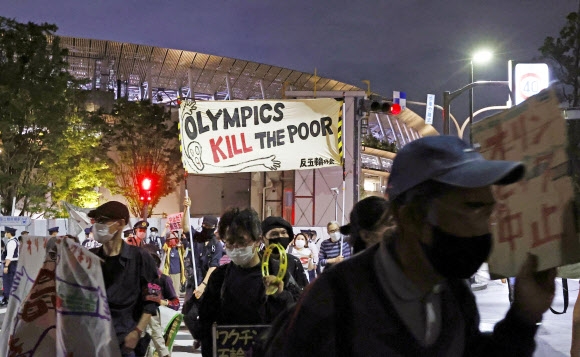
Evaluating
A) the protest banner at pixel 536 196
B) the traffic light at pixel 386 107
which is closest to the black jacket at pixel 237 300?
the protest banner at pixel 536 196

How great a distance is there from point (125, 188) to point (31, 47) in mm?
14816

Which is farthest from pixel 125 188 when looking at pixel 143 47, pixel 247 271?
pixel 247 271

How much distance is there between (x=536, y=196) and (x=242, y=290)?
9.24ft

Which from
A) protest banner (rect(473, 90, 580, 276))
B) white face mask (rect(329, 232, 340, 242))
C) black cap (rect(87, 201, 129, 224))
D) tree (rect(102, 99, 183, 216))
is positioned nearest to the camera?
protest banner (rect(473, 90, 580, 276))

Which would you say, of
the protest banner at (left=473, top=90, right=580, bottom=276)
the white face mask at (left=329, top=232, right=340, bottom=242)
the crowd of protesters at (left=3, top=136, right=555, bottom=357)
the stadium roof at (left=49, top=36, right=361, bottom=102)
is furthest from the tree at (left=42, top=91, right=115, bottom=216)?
the crowd of protesters at (left=3, top=136, right=555, bottom=357)

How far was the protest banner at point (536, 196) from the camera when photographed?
6.13ft

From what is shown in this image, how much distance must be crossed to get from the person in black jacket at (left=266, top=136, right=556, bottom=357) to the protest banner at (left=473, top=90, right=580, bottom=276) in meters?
0.39

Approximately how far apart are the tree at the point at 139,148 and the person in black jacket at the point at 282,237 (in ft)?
113

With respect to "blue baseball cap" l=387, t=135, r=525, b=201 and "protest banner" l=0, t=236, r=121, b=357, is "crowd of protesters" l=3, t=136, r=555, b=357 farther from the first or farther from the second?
"protest banner" l=0, t=236, r=121, b=357

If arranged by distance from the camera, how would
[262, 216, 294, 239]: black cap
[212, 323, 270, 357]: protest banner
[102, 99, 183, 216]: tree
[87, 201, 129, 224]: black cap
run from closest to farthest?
[212, 323, 270, 357]: protest banner, [87, 201, 129, 224]: black cap, [262, 216, 294, 239]: black cap, [102, 99, 183, 216]: tree

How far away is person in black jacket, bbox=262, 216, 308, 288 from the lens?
5156mm

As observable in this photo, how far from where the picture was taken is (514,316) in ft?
5.79

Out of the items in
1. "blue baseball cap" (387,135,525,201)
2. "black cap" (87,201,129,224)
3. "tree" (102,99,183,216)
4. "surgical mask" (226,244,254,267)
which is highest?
"tree" (102,99,183,216)

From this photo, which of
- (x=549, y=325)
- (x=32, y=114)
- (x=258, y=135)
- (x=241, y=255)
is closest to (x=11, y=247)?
(x=258, y=135)
